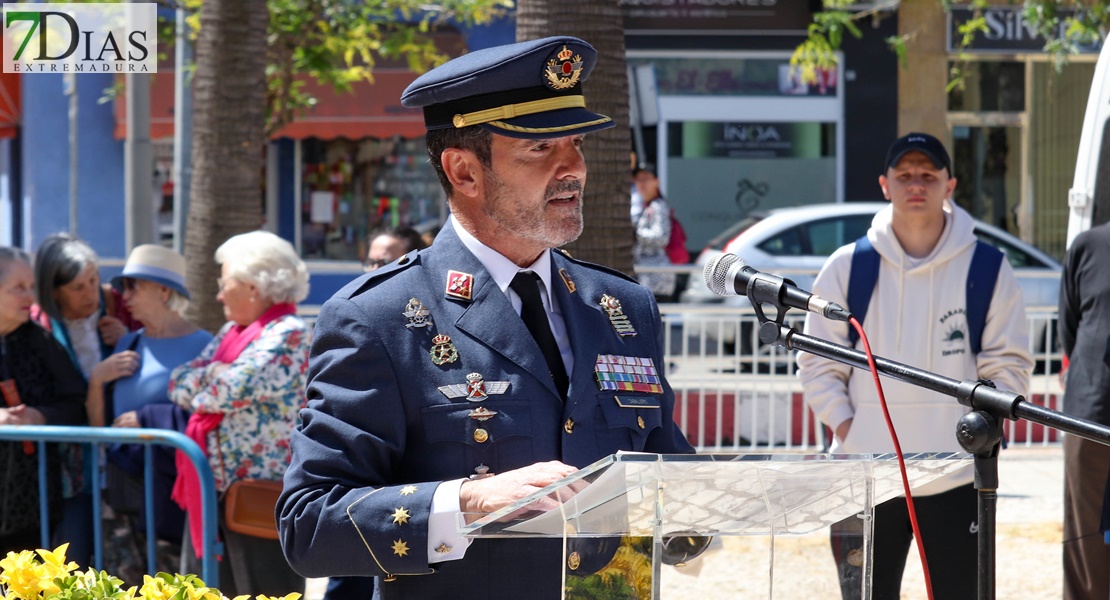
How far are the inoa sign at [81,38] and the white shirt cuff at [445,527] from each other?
5.19 meters

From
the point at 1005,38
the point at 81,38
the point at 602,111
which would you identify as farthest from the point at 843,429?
the point at 1005,38

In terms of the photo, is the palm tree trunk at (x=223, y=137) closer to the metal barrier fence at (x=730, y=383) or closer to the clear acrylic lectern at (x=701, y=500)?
the metal barrier fence at (x=730, y=383)

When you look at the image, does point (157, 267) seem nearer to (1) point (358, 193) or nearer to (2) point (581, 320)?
(2) point (581, 320)

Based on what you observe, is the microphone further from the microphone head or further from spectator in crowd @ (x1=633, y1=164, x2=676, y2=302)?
spectator in crowd @ (x1=633, y1=164, x2=676, y2=302)

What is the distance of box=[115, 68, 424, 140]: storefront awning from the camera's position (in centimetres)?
1625

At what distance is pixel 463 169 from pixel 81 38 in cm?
637

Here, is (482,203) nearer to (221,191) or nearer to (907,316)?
(907,316)

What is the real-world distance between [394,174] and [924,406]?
13.7 metres

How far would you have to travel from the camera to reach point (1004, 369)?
4523 millimetres

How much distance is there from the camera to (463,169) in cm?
252

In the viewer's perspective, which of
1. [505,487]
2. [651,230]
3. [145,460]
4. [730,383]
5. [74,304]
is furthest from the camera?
[651,230]

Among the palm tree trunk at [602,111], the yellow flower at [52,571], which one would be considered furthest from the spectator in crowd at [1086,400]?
the yellow flower at [52,571]


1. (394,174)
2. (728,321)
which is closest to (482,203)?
(728,321)

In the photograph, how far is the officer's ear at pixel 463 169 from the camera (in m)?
2.50
